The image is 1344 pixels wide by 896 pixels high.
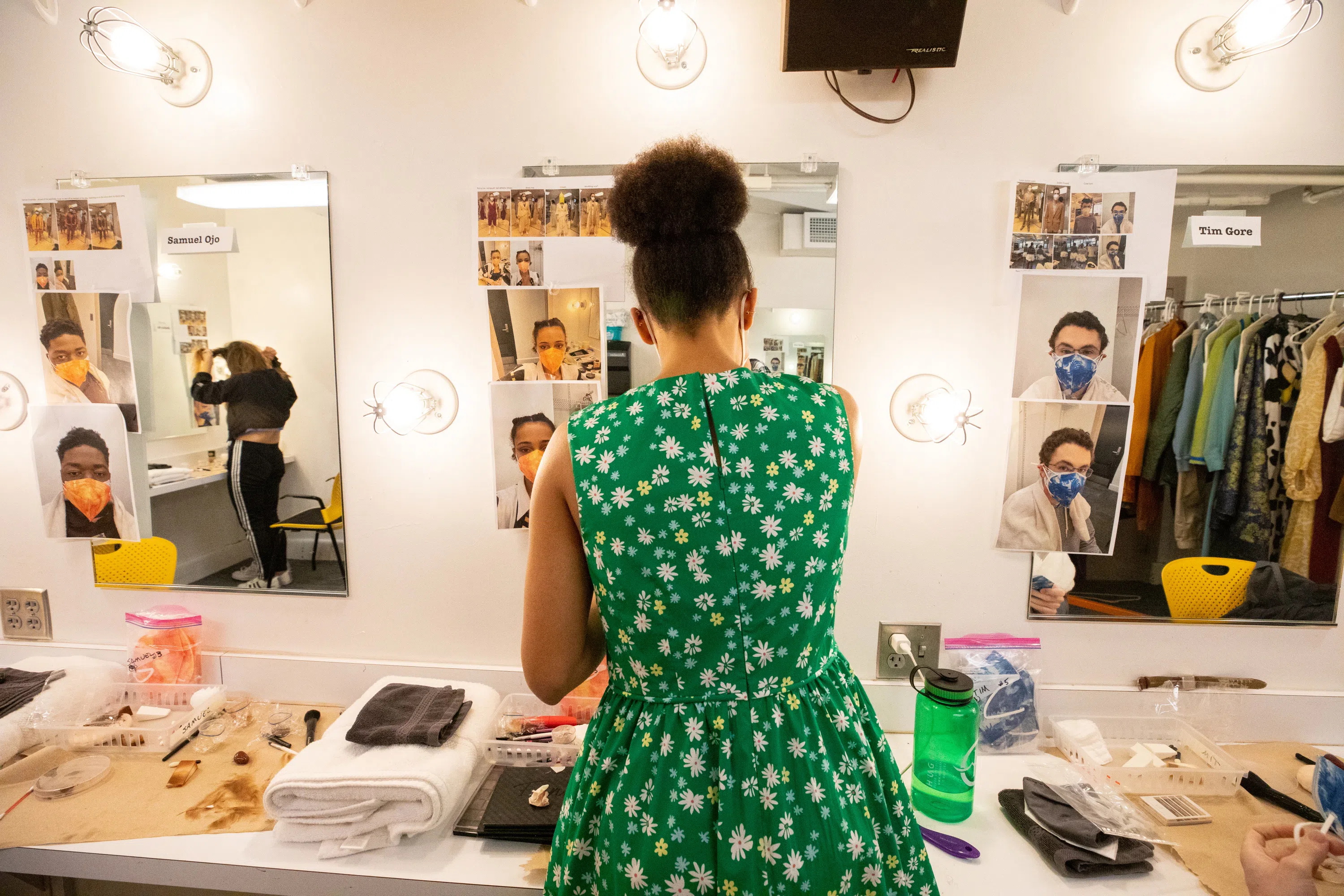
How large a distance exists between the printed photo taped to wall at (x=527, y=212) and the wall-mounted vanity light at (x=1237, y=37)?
50.5 inches

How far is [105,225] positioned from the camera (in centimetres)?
146

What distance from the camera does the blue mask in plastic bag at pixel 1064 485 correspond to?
137cm

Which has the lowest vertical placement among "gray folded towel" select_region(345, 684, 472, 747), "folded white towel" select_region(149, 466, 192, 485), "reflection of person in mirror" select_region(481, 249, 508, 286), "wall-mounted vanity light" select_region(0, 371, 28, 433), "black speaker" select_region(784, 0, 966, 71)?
"gray folded towel" select_region(345, 684, 472, 747)

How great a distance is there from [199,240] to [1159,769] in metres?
2.21

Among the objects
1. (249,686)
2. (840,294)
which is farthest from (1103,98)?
(249,686)

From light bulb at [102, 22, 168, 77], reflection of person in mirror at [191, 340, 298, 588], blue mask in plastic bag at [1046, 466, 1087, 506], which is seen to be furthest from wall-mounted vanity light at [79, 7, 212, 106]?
blue mask in plastic bag at [1046, 466, 1087, 506]

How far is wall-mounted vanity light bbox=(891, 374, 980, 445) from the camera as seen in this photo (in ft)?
4.49

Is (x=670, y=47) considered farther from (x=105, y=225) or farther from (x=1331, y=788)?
(x=1331, y=788)

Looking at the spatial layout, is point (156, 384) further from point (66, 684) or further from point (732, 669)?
point (732, 669)

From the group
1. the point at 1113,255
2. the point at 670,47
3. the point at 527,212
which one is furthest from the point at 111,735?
the point at 1113,255

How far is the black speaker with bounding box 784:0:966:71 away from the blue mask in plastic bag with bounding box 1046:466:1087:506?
32.7 inches

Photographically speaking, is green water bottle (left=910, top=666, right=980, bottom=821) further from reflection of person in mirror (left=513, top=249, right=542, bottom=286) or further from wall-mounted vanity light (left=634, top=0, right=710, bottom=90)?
wall-mounted vanity light (left=634, top=0, right=710, bottom=90)

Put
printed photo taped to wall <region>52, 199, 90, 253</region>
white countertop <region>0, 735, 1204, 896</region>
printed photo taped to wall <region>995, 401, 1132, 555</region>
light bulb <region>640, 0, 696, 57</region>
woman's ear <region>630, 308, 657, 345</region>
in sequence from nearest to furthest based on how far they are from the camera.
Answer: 1. woman's ear <region>630, 308, 657, 345</region>
2. white countertop <region>0, 735, 1204, 896</region>
3. light bulb <region>640, 0, 696, 57</region>
4. printed photo taped to wall <region>995, 401, 1132, 555</region>
5. printed photo taped to wall <region>52, 199, 90, 253</region>

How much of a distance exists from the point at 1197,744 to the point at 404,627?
169 cm
